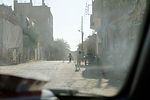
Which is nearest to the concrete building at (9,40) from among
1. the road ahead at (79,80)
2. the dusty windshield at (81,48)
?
the dusty windshield at (81,48)

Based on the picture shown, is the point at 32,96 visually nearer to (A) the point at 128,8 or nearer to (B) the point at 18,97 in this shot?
(B) the point at 18,97

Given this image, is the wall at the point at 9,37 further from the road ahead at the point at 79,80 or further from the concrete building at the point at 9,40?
the road ahead at the point at 79,80

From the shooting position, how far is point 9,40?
66500 millimetres

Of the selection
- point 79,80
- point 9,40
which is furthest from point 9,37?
point 79,80

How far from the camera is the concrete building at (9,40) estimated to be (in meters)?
60.5

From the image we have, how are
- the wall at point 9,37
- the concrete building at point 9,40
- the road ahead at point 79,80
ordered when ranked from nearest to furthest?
the road ahead at point 79,80, the concrete building at point 9,40, the wall at point 9,37

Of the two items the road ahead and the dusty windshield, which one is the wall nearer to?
the dusty windshield

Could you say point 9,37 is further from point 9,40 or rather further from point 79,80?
point 79,80

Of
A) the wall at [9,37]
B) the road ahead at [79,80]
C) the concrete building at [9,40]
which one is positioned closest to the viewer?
the road ahead at [79,80]

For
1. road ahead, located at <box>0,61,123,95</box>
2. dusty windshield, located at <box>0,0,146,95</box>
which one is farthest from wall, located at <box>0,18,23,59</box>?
road ahead, located at <box>0,61,123,95</box>

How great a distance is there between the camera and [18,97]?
15.7 ft

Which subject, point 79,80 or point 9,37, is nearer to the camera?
point 79,80

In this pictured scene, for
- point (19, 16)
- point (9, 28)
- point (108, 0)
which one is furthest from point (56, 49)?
point (108, 0)

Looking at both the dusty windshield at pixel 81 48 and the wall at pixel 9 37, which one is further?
the wall at pixel 9 37
